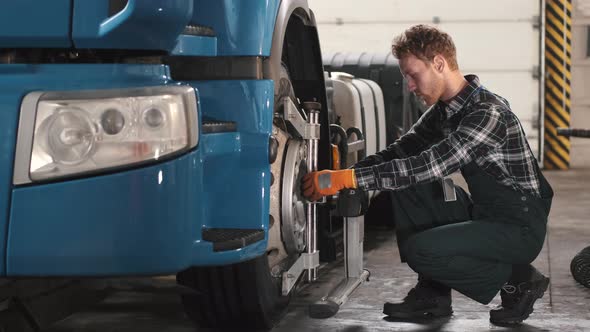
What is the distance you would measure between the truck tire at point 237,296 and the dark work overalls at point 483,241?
2.10ft

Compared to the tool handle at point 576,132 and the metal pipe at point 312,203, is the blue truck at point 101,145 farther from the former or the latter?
the tool handle at point 576,132

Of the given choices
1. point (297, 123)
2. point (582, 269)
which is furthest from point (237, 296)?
point (582, 269)

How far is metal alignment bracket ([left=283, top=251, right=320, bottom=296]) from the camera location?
11.3 feet

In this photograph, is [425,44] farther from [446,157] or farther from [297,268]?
[297,268]

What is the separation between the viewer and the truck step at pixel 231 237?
108 inches

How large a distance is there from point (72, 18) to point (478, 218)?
2098mm

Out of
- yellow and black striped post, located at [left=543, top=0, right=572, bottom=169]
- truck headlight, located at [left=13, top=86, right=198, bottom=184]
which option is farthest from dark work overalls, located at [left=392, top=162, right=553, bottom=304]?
yellow and black striped post, located at [left=543, top=0, right=572, bottom=169]

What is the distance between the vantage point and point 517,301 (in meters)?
4.01

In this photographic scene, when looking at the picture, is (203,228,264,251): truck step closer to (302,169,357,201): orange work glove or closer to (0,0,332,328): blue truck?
(0,0,332,328): blue truck

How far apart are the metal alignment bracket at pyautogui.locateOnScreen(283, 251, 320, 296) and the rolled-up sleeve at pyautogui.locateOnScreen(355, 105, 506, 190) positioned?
333 mm

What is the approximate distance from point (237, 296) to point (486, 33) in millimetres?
9514

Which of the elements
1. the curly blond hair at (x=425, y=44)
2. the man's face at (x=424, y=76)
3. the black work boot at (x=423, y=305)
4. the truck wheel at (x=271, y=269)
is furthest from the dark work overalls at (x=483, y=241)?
the truck wheel at (x=271, y=269)

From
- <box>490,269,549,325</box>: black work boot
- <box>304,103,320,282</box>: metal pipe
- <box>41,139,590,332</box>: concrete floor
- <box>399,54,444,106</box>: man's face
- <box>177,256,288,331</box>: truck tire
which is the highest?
<box>399,54,444,106</box>: man's face

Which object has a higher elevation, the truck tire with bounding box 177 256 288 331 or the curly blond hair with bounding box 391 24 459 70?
the curly blond hair with bounding box 391 24 459 70
